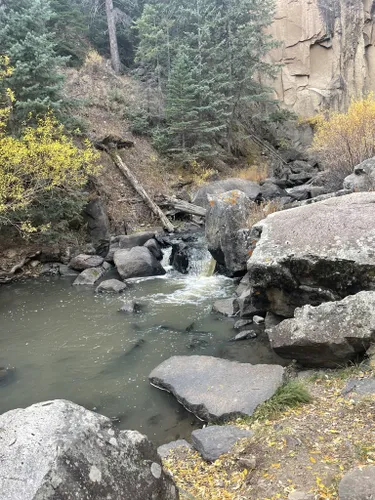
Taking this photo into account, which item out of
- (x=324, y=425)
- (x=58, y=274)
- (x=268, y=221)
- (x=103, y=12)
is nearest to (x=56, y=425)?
(x=324, y=425)

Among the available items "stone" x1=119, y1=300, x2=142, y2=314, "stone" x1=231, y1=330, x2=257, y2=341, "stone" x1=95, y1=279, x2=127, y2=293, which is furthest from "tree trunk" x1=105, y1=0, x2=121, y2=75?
"stone" x1=231, y1=330, x2=257, y2=341

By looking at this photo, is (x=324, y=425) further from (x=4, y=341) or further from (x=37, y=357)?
(x=4, y=341)

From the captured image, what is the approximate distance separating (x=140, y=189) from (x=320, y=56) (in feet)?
72.4

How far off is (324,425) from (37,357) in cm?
550

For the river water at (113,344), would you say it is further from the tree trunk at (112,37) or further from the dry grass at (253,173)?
the tree trunk at (112,37)

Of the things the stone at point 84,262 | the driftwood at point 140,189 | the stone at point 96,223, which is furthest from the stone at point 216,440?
the driftwood at point 140,189

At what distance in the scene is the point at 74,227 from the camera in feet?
49.3

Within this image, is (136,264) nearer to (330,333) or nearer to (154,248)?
(154,248)

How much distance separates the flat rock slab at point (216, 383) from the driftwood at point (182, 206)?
11124mm

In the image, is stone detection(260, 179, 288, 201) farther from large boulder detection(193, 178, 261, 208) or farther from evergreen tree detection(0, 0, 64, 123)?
evergreen tree detection(0, 0, 64, 123)

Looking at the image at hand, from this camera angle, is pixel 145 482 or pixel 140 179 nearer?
pixel 145 482

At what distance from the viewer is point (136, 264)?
1259cm

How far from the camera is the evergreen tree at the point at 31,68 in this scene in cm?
1363

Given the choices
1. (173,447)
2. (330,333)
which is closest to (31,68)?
(330,333)
